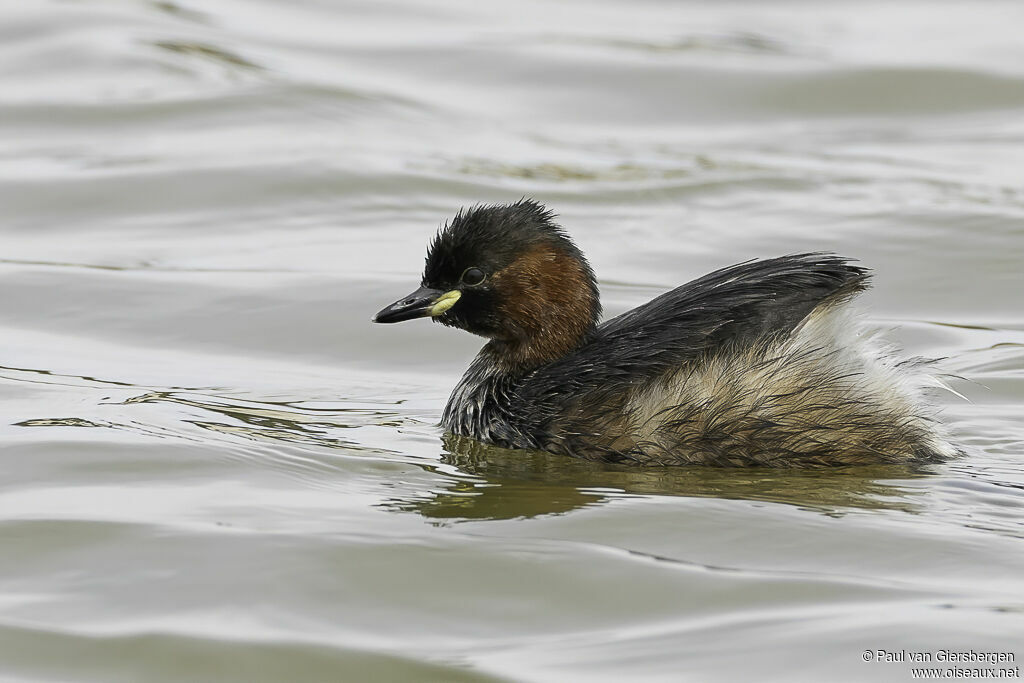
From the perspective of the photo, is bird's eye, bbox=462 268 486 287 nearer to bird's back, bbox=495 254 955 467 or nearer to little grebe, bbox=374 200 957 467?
little grebe, bbox=374 200 957 467

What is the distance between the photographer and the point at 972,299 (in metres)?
8.66

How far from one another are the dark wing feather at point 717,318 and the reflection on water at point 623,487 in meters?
0.30

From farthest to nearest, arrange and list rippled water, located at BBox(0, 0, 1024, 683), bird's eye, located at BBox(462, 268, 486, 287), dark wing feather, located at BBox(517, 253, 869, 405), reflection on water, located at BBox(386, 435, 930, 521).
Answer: bird's eye, located at BBox(462, 268, 486, 287) → dark wing feather, located at BBox(517, 253, 869, 405) → reflection on water, located at BBox(386, 435, 930, 521) → rippled water, located at BBox(0, 0, 1024, 683)

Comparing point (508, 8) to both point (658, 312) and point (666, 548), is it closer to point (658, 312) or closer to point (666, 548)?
point (658, 312)

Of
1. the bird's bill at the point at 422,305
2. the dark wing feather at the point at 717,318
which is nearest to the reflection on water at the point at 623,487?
the dark wing feather at the point at 717,318

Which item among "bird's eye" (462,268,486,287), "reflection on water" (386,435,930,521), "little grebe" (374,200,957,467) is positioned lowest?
"reflection on water" (386,435,930,521)

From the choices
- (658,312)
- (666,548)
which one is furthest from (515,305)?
(666,548)

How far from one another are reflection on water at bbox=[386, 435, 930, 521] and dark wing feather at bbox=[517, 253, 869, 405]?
0.98ft

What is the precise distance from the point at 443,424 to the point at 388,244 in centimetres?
304

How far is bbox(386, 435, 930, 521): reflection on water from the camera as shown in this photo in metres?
5.54

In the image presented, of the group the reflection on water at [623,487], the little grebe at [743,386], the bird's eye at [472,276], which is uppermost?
the bird's eye at [472,276]

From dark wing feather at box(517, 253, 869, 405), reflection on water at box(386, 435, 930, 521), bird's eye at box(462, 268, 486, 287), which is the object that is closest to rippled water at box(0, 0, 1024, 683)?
reflection on water at box(386, 435, 930, 521)

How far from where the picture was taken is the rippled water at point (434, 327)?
4660mm

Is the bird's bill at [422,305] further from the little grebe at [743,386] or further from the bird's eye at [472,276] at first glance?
the little grebe at [743,386]
